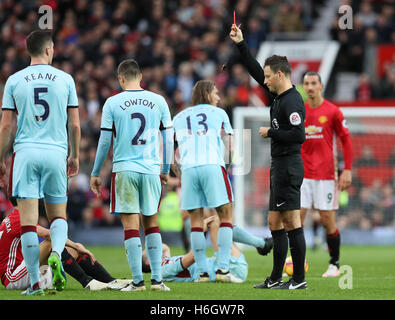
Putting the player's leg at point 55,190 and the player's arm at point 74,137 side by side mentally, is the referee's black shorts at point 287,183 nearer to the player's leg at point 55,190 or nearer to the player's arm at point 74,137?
the player's arm at point 74,137

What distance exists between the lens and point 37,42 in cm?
745

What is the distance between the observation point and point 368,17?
72.9 ft

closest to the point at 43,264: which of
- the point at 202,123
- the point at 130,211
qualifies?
the point at 130,211

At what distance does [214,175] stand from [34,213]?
8.77 ft

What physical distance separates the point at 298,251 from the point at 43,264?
2.50 metres

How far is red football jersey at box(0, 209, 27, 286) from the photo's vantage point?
813cm

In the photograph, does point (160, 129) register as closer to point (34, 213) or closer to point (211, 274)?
point (34, 213)

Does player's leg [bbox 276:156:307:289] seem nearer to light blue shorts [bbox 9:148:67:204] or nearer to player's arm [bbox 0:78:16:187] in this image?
light blue shorts [bbox 9:148:67:204]

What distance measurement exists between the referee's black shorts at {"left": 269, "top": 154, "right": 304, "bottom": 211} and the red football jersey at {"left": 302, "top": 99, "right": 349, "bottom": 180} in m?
2.72

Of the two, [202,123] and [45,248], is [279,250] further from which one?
[45,248]

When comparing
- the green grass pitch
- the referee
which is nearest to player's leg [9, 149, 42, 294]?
the green grass pitch

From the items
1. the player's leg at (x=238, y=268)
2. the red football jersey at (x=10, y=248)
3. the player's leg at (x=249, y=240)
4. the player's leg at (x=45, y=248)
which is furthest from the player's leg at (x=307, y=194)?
the red football jersey at (x=10, y=248)
